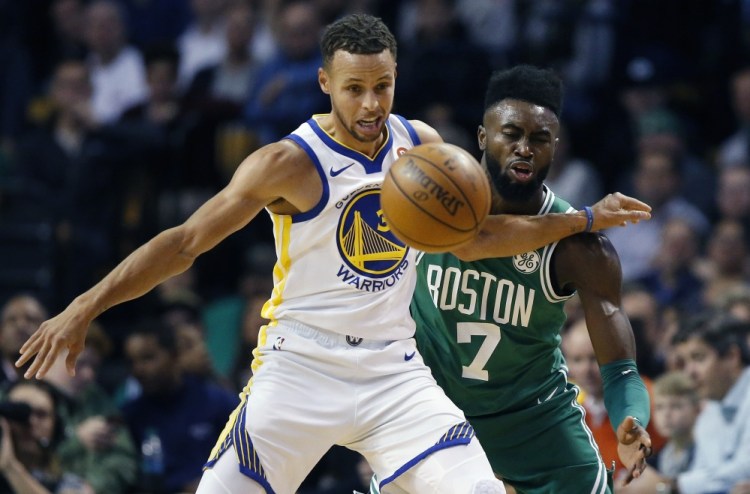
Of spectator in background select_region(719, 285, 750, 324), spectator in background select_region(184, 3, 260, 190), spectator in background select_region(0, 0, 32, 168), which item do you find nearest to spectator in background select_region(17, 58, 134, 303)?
spectator in background select_region(184, 3, 260, 190)

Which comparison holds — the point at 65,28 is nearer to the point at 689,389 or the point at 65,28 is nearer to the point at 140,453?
the point at 140,453

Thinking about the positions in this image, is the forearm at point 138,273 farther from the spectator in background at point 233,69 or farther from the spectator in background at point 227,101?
the spectator in background at point 233,69

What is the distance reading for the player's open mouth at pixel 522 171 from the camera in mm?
5738

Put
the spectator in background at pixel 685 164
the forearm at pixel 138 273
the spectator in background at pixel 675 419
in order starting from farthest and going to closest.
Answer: the spectator in background at pixel 685 164, the spectator in background at pixel 675 419, the forearm at pixel 138 273

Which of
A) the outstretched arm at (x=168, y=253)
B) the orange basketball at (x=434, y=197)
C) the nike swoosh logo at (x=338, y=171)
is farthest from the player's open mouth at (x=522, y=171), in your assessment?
the outstretched arm at (x=168, y=253)

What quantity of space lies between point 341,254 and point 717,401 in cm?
401

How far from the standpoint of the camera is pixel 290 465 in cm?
533

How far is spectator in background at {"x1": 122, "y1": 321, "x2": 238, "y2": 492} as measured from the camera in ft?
30.5

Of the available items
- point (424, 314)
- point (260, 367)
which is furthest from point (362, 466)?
point (260, 367)

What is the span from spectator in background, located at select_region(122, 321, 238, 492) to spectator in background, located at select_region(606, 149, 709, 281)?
3880mm

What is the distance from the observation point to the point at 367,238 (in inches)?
212

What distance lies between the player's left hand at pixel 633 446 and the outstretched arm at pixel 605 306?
21 cm

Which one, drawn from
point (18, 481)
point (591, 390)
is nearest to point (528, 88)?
point (591, 390)

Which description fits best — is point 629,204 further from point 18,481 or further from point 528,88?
point 18,481
